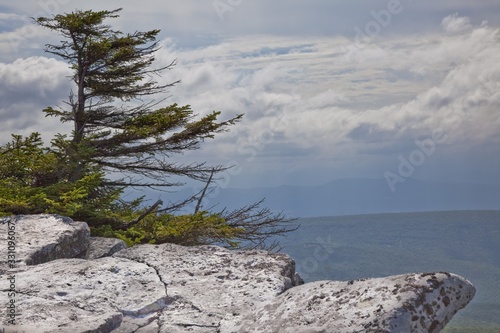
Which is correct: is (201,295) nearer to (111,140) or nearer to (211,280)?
(211,280)

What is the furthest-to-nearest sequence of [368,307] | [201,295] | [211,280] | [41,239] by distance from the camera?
[41,239] → [211,280] → [201,295] → [368,307]

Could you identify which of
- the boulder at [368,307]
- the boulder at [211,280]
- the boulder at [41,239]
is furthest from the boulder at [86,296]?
the boulder at [368,307]

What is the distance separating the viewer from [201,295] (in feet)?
20.4

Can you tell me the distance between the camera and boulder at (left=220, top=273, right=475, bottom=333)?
4824 millimetres

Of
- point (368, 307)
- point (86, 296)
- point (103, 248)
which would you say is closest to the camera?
point (368, 307)

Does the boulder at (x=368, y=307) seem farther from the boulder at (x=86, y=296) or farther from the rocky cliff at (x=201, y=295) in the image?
the boulder at (x=86, y=296)

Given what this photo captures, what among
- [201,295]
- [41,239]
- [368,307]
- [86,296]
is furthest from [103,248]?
[368,307]

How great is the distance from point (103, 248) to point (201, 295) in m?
3.00

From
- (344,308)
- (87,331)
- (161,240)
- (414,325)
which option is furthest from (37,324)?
(161,240)

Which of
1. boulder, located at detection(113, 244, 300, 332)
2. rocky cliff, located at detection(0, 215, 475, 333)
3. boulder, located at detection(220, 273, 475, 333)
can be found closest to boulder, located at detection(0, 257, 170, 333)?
rocky cliff, located at detection(0, 215, 475, 333)

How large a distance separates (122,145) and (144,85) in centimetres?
266

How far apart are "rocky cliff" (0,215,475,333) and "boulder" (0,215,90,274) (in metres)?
0.03

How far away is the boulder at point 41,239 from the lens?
25.0ft

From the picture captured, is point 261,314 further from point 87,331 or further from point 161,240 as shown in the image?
point 161,240
